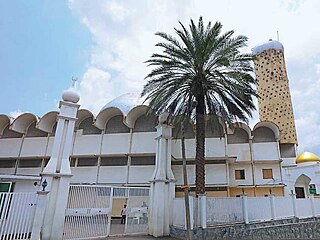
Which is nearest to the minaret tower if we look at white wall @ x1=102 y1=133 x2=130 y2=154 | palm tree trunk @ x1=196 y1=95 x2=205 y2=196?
white wall @ x1=102 y1=133 x2=130 y2=154

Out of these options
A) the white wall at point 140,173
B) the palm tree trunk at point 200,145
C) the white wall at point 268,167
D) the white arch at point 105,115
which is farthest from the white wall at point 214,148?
the palm tree trunk at point 200,145

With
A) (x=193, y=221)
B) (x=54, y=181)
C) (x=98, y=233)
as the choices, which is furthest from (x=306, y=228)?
(x=54, y=181)

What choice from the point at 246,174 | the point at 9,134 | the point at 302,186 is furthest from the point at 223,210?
the point at 9,134

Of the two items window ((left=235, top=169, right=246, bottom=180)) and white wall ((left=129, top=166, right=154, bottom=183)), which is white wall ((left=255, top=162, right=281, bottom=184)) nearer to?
window ((left=235, top=169, right=246, bottom=180))

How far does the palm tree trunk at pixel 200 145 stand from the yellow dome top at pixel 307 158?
2031 centimetres

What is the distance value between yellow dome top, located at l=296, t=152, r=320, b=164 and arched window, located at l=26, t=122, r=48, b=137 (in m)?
29.0

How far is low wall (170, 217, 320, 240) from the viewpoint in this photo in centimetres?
1203

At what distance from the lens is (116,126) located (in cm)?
2581

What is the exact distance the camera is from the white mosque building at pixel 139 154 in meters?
23.7

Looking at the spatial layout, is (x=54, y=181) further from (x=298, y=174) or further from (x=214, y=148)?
(x=298, y=174)

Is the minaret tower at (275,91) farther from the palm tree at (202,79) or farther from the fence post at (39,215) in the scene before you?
the fence post at (39,215)

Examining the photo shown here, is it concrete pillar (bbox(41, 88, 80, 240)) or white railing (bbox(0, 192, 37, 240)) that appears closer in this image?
white railing (bbox(0, 192, 37, 240))

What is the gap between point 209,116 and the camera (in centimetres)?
1500

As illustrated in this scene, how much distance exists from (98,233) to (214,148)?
1493cm
